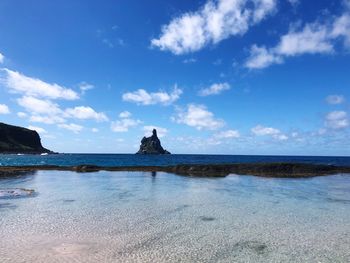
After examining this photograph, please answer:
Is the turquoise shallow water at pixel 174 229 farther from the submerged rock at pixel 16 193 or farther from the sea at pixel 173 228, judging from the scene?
the submerged rock at pixel 16 193

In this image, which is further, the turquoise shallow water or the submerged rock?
the submerged rock

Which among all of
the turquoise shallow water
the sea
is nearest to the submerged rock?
the sea

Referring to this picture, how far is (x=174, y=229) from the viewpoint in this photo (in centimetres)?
2022

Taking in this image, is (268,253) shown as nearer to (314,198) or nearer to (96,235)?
(96,235)

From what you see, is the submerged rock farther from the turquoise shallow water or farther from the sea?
the turquoise shallow water

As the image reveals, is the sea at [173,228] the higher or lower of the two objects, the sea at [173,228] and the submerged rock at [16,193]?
the lower

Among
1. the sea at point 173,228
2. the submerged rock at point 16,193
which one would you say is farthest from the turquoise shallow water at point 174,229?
the submerged rock at point 16,193

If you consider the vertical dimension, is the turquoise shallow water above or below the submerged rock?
below

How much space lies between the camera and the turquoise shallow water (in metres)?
15.5

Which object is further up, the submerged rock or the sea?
the submerged rock

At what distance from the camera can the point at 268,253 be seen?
15.8 meters

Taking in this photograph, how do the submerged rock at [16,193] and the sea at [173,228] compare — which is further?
the submerged rock at [16,193]

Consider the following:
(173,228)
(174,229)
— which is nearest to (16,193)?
(173,228)

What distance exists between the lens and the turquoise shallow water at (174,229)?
15.5 metres
